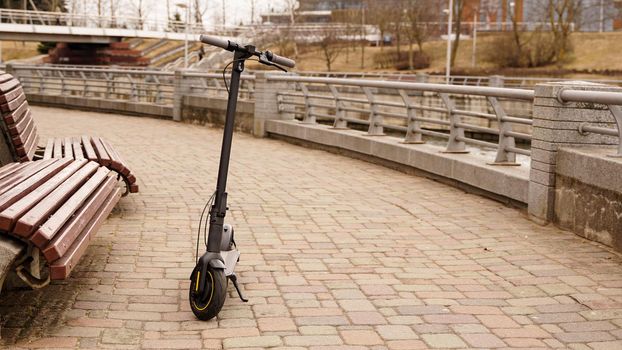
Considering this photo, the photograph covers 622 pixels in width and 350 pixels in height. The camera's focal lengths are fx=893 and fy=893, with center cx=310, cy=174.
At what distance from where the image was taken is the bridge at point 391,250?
15.3 ft

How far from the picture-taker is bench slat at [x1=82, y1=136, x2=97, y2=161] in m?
7.72

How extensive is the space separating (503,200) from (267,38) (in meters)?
71.8

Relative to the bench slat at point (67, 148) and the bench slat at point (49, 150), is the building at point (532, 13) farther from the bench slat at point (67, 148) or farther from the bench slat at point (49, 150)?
the bench slat at point (49, 150)

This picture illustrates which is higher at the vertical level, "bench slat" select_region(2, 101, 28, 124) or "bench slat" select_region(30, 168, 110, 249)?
"bench slat" select_region(2, 101, 28, 124)

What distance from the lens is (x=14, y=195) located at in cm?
461

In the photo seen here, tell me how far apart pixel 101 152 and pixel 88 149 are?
26 centimetres

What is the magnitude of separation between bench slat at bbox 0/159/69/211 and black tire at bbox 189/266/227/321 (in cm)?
102

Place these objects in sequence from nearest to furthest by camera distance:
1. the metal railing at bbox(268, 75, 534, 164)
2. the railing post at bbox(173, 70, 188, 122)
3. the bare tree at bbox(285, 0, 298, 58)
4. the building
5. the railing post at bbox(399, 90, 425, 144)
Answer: the metal railing at bbox(268, 75, 534, 164) < the railing post at bbox(399, 90, 425, 144) < the railing post at bbox(173, 70, 188, 122) < the building < the bare tree at bbox(285, 0, 298, 58)

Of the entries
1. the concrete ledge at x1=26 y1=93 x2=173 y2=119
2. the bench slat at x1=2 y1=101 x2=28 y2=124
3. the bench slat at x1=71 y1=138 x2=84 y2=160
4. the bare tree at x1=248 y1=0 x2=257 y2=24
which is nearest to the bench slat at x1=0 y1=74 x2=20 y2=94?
the bench slat at x1=2 y1=101 x2=28 y2=124

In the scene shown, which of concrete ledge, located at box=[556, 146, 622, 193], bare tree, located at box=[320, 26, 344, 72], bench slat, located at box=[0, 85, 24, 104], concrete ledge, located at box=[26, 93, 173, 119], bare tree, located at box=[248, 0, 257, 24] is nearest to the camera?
concrete ledge, located at box=[556, 146, 622, 193]

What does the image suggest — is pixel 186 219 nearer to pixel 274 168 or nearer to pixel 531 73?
pixel 274 168

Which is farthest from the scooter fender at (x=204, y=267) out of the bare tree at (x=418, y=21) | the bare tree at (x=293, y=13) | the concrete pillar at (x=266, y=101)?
the bare tree at (x=293, y=13)

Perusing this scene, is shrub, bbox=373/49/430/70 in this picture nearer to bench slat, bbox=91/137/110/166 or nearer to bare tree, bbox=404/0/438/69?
bare tree, bbox=404/0/438/69

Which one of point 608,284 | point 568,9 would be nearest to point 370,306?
point 608,284
